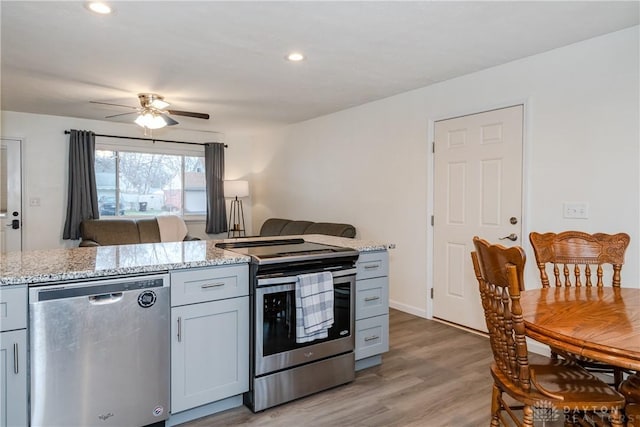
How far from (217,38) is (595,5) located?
2.37 m

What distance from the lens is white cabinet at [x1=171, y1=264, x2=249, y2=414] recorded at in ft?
6.86

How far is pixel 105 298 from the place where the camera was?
6.16ft

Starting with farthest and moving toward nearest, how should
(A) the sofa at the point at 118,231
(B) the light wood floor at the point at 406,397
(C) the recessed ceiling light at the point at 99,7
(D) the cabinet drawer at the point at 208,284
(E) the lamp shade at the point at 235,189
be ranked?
(E) the lamp shade at the point at 235,189, (A) the sofa at the point at 118,231, (C) the recessed ceiling light at the point at 99,7, (B) the light wood floor at the point at 406,397, (D) the cabinet drawer at the point at 208,284

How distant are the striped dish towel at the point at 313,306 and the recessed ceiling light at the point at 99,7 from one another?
1941 mm

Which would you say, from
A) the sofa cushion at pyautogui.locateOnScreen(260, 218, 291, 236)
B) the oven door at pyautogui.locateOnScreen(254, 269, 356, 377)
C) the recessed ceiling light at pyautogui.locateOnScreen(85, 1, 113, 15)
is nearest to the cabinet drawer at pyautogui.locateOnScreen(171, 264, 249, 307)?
the oven door at pyautogui.locateOnScreen(254, 269, 356, 377)

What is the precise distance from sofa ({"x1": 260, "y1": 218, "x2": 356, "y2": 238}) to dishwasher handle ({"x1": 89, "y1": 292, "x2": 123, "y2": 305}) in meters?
3.03

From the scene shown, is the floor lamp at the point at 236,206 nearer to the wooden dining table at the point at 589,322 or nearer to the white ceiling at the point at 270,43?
the white ceiling at the point at 270,43

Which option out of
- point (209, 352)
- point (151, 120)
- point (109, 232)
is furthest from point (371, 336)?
point (109, 232)

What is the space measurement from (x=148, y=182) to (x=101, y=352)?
495 centimetres

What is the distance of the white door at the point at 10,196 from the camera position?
208 inches

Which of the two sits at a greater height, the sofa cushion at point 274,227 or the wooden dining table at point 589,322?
the sofa cushion at point 274,227

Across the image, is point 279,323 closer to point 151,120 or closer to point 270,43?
point 270,43

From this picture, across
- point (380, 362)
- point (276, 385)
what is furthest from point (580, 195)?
point (276, 385)

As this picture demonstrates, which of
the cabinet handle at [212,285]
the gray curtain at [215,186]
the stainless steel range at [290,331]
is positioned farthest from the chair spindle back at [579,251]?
the gray curtain at [215,186]
